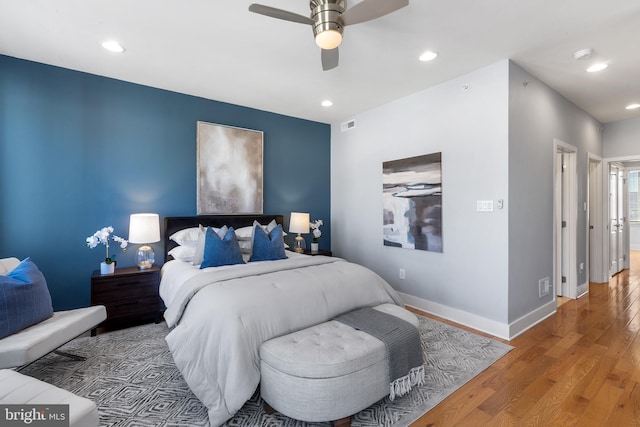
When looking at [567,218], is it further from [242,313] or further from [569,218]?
[242,313]

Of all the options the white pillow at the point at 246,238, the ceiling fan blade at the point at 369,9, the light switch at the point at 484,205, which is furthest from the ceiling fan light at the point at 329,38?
the white pillow at the point at 246,238

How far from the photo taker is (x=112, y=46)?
8.70ft

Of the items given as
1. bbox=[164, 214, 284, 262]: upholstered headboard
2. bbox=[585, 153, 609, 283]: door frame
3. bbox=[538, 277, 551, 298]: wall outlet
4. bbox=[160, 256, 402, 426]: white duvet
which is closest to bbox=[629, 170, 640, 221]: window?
bbox=[585, 153, 609, 283]: door frame

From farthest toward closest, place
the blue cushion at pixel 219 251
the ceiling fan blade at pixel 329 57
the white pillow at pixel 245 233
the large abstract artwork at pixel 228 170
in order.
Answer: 1. the large abstract artwork at pixel 228 170
2. the white pillow at pixel 245 233
3. the blue cushion at pixel 219 251
4. the ceiling fan blade at pixel 329 57

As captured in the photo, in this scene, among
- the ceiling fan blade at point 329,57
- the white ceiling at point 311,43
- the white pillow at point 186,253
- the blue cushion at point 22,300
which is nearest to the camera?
→ the blue cushion at point 22,300

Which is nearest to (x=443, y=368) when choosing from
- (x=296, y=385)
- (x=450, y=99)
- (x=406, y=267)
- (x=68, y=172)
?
(x=296, y=385)

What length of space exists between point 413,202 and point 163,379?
10.1 feet

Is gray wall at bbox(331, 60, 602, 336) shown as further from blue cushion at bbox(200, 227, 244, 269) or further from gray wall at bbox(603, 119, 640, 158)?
blue cushion at bbox(200, 227, 244, 269)

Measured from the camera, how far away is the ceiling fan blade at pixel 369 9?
1751mm

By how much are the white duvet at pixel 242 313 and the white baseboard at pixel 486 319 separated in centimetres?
108

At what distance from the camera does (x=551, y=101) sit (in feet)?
11.6

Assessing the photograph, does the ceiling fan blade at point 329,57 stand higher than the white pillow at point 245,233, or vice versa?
the ceiling fan blade at point 329,57

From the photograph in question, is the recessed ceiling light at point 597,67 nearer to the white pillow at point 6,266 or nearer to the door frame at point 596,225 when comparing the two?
the door frame at point 596,225

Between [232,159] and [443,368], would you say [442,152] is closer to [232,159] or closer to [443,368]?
[443,368]
